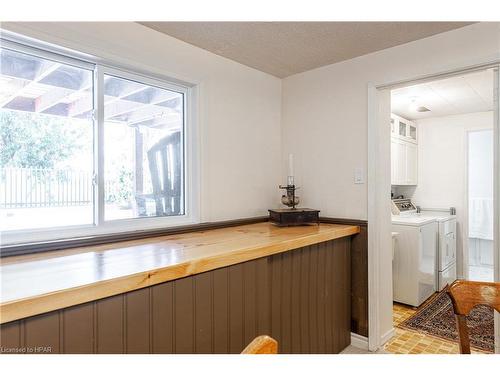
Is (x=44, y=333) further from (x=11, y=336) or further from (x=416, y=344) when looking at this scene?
(x=416, y=344)

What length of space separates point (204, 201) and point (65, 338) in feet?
4.45

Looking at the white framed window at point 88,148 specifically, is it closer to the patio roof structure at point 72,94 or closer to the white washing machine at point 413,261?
the patio roof structure at point 72,94

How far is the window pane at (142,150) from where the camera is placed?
1930 millimetres

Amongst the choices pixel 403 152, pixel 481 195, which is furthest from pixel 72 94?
pixel 481 195

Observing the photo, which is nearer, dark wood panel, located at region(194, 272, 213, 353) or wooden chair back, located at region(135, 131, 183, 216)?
dark wood panel, located at region(194, 272, 213, 353)

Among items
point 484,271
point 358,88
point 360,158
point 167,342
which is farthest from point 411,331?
point 484,271

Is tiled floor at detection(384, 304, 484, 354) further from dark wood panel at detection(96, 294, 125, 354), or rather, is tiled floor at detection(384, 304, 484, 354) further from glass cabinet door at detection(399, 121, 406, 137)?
glass cabinet door at detection(399, 121, 406, 137)

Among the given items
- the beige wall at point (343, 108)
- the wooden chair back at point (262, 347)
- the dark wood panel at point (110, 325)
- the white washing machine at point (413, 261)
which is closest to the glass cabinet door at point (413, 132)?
the white washing machine at point (413, 261)

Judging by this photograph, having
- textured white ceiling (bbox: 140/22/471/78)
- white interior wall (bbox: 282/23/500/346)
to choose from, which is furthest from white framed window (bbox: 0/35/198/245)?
white interior wall (bbox: 282/23/500/346)

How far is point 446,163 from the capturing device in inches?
169

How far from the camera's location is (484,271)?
4410mm

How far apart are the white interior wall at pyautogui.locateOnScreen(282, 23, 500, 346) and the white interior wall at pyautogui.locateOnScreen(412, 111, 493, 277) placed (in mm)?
2262

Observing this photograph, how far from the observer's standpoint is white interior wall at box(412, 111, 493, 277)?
4.14 meters

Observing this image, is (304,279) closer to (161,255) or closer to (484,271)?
(161,255)
